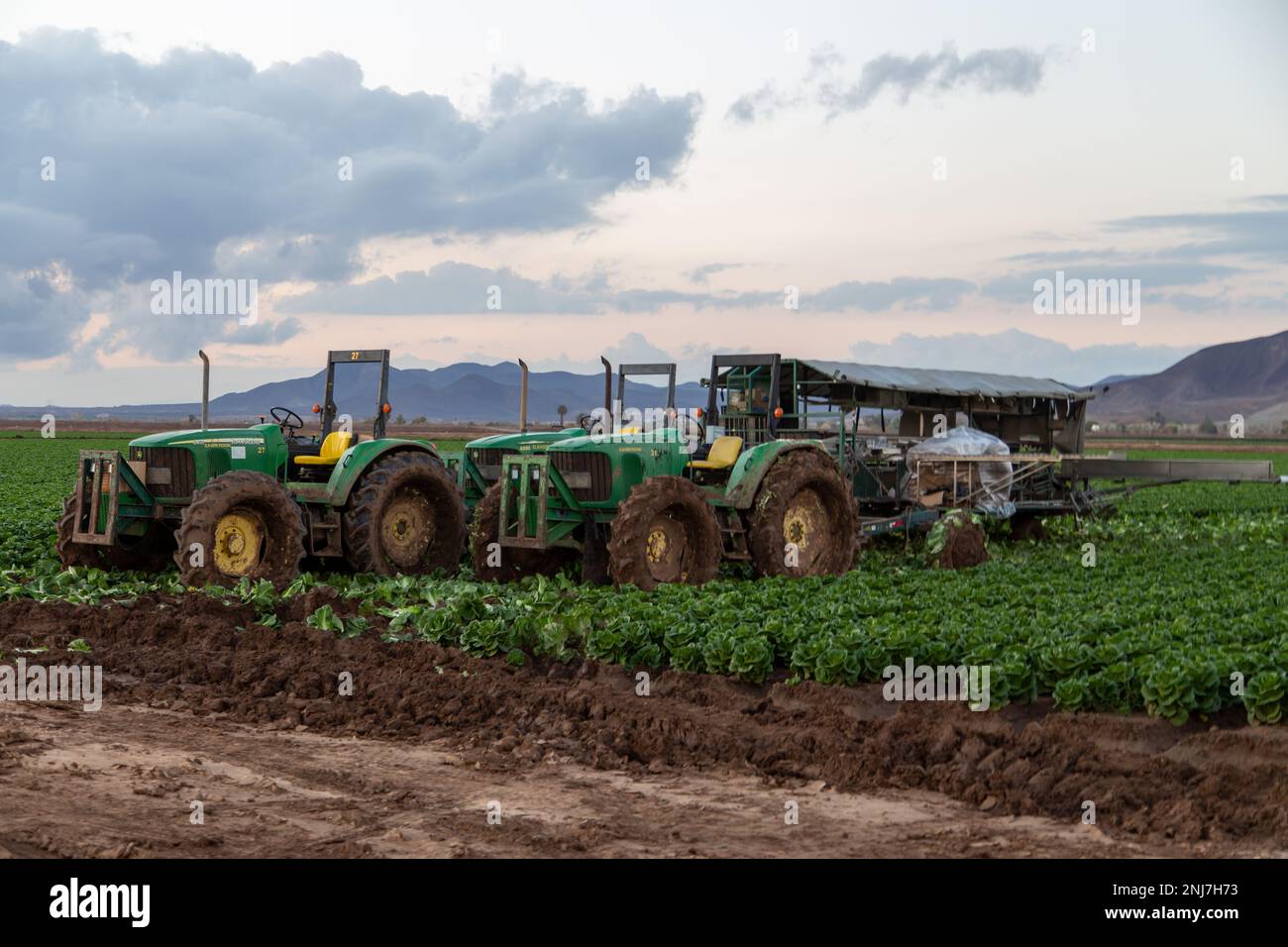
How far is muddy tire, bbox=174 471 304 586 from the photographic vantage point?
13016 millimetres

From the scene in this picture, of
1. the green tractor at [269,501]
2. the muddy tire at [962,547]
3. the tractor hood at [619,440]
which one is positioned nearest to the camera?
the green tractor at [269,501]

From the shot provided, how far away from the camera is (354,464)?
48.0 ft

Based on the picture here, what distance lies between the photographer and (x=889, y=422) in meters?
21.0

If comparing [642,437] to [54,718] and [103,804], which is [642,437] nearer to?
[54,718]

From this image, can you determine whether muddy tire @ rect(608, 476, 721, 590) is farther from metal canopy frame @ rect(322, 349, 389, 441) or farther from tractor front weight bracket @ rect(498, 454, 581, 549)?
metal canopy frame @ rect(322, 349, 389, 441)

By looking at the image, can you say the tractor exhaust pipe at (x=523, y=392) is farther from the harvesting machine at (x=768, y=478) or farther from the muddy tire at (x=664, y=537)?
the muddy tire at (x=664, y=537)

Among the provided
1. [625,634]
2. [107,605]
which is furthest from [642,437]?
[107,605]

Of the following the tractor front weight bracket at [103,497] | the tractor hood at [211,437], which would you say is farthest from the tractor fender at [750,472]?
the tractor front weight bracket at [103,497]

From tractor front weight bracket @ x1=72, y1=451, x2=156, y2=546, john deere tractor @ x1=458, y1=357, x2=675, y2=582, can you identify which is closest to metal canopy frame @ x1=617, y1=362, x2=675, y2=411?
john deere tractor @ x1=458, y1=357, x2=675, y2=582

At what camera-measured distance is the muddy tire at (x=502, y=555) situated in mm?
14641

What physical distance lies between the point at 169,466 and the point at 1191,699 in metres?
10.3

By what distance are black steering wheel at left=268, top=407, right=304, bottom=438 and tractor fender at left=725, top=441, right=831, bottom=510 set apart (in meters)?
5.04

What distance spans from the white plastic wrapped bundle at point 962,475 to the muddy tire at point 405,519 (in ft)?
21.2

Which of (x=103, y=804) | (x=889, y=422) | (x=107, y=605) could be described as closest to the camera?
(x=103, y=804)
